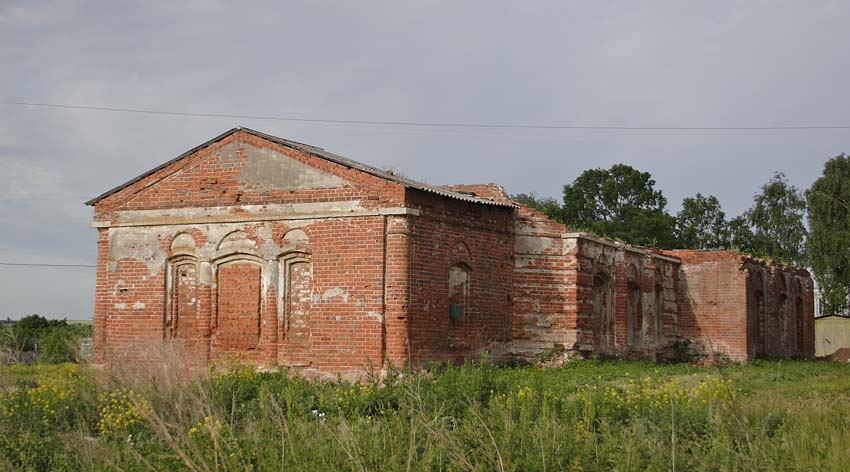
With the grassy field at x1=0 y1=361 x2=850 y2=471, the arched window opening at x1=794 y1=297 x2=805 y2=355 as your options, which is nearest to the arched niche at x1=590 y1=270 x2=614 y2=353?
the grassy field at x1=0 y1=361 x2=850 y2=471

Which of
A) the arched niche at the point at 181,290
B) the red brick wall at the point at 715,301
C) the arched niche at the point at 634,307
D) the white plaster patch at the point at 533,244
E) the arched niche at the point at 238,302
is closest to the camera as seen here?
the arched niche at the point at 238,302

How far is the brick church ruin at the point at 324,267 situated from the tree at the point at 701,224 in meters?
33.3

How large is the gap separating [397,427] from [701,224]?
48.8 m

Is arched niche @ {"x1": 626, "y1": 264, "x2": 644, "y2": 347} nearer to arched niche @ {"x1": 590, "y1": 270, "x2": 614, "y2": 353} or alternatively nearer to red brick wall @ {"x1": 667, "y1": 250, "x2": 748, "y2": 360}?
arched niche @ {"x1": 590, "y1": 270, "x2": 614, "y2": 353}

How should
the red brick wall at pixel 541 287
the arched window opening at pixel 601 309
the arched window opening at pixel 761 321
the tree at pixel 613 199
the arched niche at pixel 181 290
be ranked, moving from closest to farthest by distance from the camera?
1. the arched niche at pixel 181 290
2. the red brick wall at pixel 541 287
3. the arched window opening at pixel 601 309
4. the arched window opening at pixel 761 321
5. the tree at pixel 613 199

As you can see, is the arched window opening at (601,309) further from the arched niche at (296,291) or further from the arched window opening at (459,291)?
the arched niche at (296,291)

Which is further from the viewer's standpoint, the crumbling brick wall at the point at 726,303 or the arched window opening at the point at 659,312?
the crumbling brick wall at the point at 726,303

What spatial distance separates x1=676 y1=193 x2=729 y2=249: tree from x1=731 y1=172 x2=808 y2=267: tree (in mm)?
2655

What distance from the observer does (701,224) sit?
53.2 metres

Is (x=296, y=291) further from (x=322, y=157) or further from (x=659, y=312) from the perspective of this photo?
(x=659, y=312)

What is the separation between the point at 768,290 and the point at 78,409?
896 inches

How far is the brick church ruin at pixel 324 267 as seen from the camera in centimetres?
1555

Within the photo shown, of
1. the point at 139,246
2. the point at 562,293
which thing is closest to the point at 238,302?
the point at 139,246

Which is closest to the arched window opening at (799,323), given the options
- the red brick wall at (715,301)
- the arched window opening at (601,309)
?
the red brick wall at (715,301)
